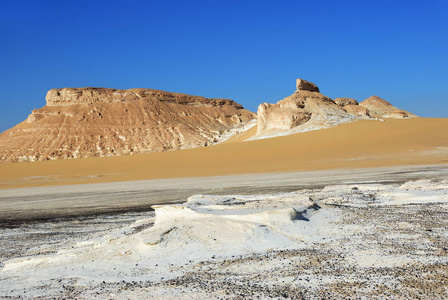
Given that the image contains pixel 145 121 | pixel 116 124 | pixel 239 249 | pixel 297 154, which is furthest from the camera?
pixel 145 121

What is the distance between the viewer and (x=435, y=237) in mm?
6988

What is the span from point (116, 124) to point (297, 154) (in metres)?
45.2

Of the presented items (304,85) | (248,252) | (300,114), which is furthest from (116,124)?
(248,252)

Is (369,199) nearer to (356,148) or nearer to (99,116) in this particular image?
(356,148)

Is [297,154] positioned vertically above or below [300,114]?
below

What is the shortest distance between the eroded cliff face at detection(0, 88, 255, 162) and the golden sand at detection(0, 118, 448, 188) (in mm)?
18410

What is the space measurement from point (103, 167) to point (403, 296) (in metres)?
41.8

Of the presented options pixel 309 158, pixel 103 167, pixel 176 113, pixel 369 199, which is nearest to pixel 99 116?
pixel 176 113

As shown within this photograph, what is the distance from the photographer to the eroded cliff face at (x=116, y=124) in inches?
2685

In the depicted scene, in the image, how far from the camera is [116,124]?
7606cm

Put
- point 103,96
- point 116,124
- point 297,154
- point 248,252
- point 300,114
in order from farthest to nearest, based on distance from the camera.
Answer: point 103,96 → point 116,124 → point 300,114 → point 297,154 → point 248,252

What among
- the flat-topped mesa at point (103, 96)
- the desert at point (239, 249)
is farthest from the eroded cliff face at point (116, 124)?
the desert at point (239, 249)

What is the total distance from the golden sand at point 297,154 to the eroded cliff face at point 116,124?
18410 millimetres

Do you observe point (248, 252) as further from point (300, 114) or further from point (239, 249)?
point (300, 114)
